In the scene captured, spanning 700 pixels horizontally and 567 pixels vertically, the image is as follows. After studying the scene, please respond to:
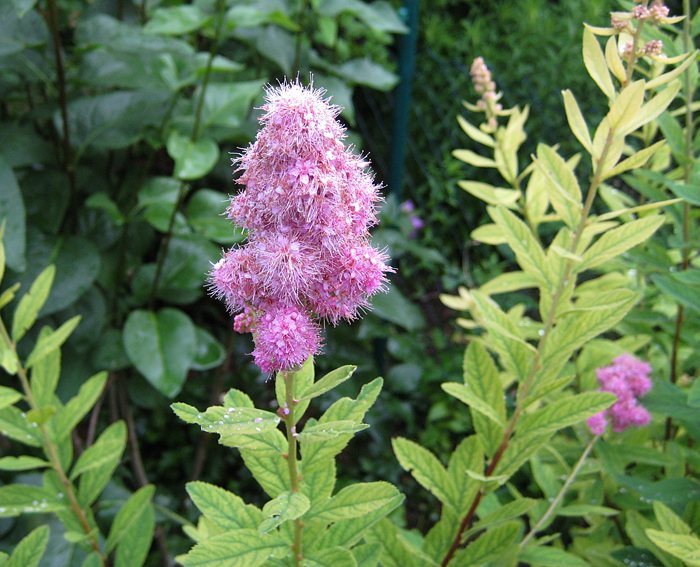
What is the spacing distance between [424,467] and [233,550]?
39cm

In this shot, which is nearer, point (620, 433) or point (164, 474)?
point (620, 433)

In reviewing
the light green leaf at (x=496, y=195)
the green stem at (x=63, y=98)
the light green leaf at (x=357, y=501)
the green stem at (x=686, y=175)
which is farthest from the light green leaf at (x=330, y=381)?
the green stem at (x=63, y=98)

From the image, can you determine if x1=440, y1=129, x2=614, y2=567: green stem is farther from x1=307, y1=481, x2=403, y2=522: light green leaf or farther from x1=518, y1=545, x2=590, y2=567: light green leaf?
x1=307, y1=481, x2=403, y2=522: light green leaf

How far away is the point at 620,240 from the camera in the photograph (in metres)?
1.02

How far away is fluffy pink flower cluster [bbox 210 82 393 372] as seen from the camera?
0.72 meters

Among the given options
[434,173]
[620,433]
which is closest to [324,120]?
[620,433]

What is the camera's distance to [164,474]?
2.62m

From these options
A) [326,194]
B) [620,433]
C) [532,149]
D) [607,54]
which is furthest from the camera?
[532,149]

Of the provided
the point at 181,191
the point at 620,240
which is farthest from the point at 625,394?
the point at 181,191

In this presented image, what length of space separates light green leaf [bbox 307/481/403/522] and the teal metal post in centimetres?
219

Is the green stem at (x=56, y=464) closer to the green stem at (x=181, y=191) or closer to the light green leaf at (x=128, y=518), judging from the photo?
the light green leaf at (x=128, y=518)

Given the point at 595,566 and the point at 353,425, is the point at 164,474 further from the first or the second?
the point at 353,425

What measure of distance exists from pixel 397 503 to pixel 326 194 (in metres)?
0.44

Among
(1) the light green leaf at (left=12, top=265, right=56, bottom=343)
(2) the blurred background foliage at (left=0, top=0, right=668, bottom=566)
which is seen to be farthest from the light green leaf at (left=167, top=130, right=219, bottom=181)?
(1) the light green leaf at (left=12, top=265, right=56, bottom=343)
